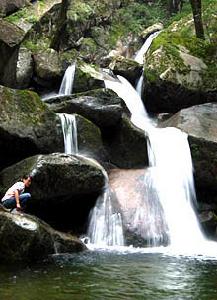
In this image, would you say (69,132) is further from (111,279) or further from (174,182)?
(111,279)

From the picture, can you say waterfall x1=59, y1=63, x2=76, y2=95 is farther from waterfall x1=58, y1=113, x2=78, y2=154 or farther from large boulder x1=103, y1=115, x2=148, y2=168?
waterfall x1=58, y1=113, x2=78, y2=154

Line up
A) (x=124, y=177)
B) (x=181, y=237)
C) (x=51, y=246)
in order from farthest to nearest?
(x=124, y=177) → (x=181, y=237) → (x=51, y=246)

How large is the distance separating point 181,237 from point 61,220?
362cm

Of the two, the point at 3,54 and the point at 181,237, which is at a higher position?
the point at 3,54

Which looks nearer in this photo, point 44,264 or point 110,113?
point 44,264

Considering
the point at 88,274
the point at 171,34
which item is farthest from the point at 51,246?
the point at 171,34

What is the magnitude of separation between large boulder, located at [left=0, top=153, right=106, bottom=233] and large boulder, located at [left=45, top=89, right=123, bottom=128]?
320 centimetres

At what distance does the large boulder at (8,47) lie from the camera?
57.6ft

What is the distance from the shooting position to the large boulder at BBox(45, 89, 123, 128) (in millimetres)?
17250

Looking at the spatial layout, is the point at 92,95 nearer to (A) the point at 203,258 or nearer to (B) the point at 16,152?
(B) the point at 16,152

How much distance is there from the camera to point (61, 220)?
14898 mm

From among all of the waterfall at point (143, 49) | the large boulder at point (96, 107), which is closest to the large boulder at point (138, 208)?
the large boulder at point (96, 107)

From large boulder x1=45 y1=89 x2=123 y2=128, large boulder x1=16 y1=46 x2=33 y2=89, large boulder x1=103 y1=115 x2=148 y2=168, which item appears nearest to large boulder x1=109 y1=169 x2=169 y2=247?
large boulder x1=103 y1=115 x2=148 y2=168

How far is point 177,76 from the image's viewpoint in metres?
20.3
